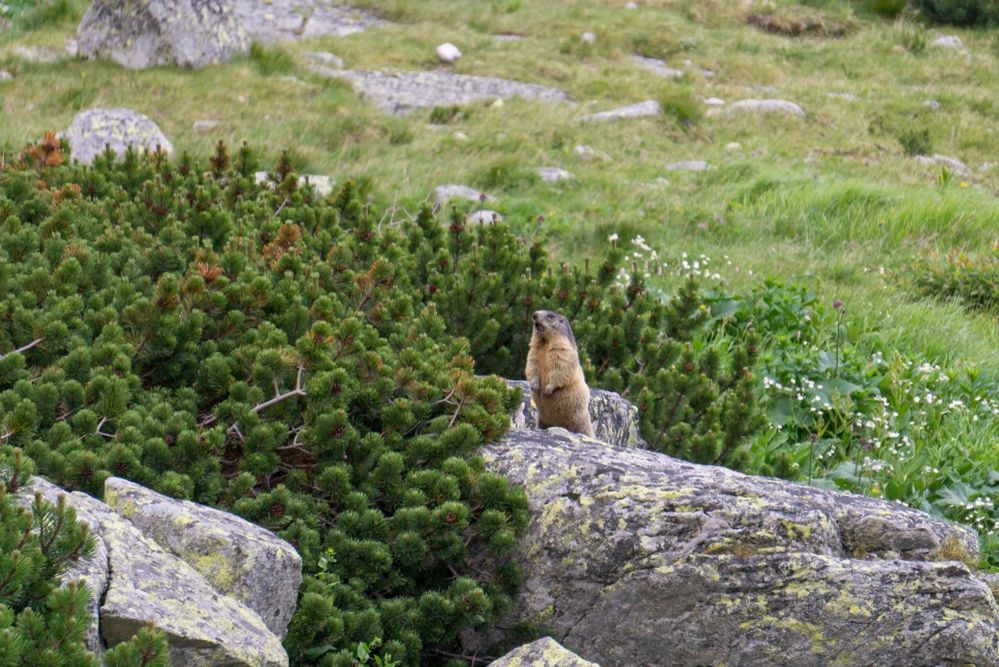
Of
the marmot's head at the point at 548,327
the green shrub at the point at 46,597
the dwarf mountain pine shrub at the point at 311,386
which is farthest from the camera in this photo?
the marmot's head at the point at 548,327

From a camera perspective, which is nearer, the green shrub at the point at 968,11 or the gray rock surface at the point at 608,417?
the gray rock surface at the point at 608,417

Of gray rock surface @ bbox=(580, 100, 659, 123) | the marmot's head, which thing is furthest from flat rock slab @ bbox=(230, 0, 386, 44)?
the marmot's head

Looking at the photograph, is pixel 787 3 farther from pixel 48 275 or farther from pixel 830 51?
pixel 48 275

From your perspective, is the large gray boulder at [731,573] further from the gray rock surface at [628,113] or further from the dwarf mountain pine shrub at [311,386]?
the gray rock surface at [628,113]

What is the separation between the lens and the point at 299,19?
22.0m

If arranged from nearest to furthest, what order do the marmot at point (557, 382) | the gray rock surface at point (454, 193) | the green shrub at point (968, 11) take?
the marmot at point (557, 382)
the gray rock surface at point (454, 193)
the green shrub at point (968, 11)

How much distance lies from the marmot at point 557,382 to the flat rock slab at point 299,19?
15.2 metres

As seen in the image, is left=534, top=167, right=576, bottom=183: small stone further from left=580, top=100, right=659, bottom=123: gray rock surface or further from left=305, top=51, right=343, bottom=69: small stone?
left=305, top=51, right=343, bottom=69: small stone

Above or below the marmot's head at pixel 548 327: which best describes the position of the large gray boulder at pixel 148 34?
below

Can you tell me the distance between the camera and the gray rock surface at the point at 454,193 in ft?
39.2

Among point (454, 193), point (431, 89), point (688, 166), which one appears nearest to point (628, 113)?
point (688, 166)

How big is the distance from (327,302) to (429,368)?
2.27ft

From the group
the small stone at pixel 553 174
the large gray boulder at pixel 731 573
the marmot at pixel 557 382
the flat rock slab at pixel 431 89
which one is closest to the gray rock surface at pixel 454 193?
the small stone at pixel 553 174

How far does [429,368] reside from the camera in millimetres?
5715
